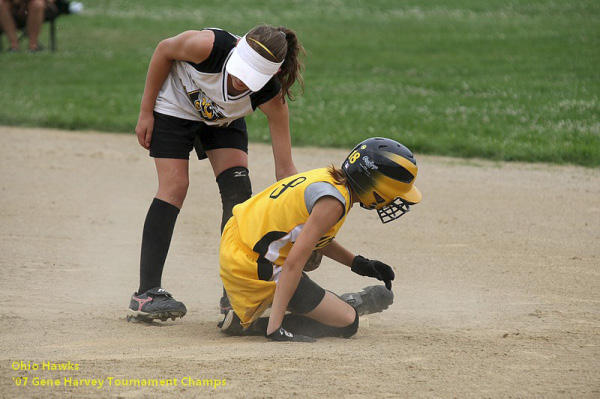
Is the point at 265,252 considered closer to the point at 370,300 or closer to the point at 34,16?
the point at 370,300

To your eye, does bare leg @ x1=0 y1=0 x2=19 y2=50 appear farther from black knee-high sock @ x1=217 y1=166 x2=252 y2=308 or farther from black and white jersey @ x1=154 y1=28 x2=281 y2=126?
black knee-high sock @ x1=217 y1=166 x2=252 y2=308

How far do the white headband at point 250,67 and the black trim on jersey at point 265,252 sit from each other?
0.73 meters

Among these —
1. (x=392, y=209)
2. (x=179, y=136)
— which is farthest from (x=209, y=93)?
(x=392, y=209)

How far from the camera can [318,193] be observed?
4.00 m

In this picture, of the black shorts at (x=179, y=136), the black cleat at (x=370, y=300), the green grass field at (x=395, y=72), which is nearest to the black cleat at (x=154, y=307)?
the black shorts at (x=179, y=136)

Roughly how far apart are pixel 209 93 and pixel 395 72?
11.0 meters

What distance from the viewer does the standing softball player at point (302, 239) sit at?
4.00 m

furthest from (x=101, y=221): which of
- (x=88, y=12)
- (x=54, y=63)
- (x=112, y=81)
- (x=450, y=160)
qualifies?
(x=88, y=12)

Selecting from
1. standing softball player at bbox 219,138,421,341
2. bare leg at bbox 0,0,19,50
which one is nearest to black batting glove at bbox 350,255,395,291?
standing softball player at bbox 219,138,421,341

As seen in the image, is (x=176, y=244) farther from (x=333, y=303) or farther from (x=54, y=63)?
(x=54, y=63)

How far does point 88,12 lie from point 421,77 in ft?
39.4

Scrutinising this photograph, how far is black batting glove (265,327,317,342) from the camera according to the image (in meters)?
4.09

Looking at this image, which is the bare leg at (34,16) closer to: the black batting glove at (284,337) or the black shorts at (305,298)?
the black shorts at (305,298)

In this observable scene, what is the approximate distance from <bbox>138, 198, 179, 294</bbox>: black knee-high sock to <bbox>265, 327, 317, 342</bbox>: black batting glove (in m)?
0.82
